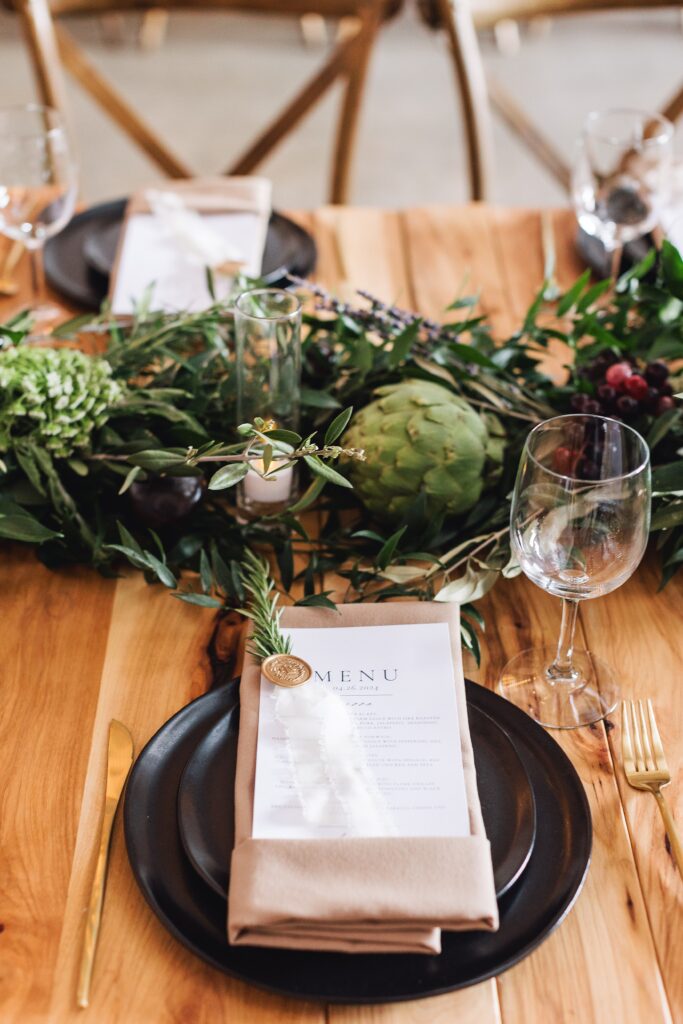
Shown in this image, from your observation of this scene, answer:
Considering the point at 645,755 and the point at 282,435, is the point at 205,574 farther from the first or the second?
the point at 645,755

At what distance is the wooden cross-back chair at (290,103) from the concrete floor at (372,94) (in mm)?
1407

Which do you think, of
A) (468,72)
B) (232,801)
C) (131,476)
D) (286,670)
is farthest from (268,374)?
(468,72)

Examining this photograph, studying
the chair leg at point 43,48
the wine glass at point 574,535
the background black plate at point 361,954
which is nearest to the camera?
the background black plate at point 361,954

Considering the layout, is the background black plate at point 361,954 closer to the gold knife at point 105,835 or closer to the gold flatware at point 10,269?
the gold knife at point 105,835

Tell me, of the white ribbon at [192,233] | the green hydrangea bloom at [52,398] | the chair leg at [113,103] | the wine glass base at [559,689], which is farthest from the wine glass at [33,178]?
the wine glass base at [559,689]

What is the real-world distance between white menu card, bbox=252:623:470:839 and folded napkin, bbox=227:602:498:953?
0.05ft

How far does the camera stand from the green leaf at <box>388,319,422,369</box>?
108 cm

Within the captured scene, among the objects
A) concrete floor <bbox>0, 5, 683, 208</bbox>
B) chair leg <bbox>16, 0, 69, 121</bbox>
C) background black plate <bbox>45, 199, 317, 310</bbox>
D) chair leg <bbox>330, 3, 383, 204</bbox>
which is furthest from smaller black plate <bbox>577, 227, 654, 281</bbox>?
concrete floor <bbox>0, 5, 683, 208</bbox>

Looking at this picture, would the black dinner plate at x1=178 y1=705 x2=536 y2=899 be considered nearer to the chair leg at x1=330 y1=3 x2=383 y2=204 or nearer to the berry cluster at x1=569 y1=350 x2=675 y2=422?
the berry cluster at x1=569 y1=350 x2=675 y2=422

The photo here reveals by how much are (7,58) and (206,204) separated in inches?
118

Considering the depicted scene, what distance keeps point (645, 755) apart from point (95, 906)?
16.8 inches

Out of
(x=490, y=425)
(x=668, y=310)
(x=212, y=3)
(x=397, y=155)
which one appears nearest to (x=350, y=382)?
(x=490, y=425)

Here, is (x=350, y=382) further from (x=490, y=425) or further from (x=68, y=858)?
(x=68, y=858)

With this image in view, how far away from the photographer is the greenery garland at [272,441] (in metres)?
0.97
